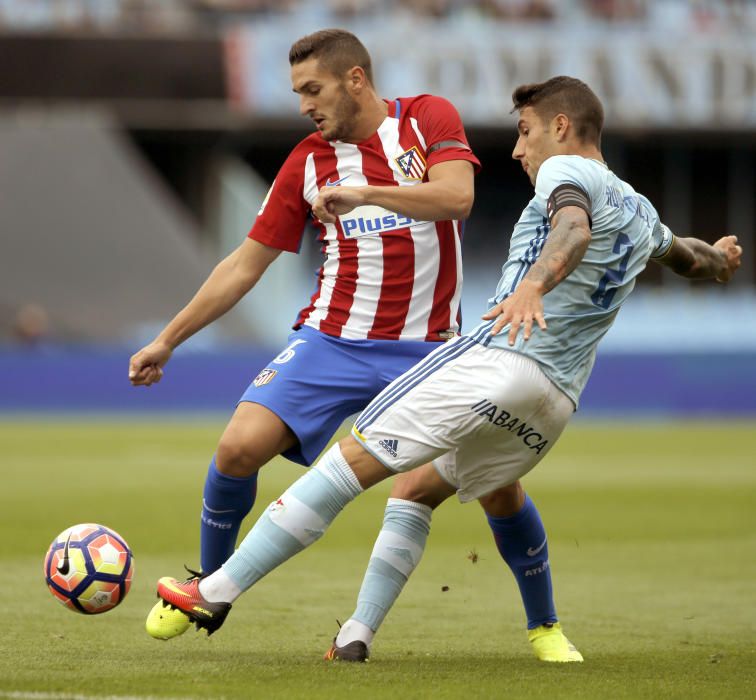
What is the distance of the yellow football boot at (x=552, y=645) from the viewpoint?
562 cm

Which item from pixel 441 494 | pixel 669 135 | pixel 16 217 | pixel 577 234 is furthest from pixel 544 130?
pixel 669 135

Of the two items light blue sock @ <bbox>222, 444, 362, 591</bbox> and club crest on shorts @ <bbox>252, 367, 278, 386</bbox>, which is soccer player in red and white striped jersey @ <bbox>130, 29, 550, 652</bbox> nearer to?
club crest on shorts @ <bbox>252, 367, 278, 386</bbox>

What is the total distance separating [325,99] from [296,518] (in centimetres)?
174

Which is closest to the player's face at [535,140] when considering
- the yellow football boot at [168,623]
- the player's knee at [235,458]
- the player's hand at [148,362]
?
the player's knee at [235,458]

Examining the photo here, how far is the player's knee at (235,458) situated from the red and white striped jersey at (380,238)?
63cm

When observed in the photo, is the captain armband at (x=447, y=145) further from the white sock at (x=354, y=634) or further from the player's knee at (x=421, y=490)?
the white sock at (x=354, y=634)

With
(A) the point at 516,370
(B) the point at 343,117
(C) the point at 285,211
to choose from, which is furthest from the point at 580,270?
(C) the point at 285,211

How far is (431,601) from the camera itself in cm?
748

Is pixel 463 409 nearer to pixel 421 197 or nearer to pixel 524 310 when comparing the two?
pixel 524 310

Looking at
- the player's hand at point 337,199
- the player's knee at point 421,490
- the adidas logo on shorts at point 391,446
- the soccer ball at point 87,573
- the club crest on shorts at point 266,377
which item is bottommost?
the soccer ball at point 87,573

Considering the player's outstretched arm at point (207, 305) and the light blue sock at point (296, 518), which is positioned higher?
the player's outstretched arm at point (207, 305)

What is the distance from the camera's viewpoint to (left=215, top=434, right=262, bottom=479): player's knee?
5445mm

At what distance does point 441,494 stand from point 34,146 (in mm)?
26099

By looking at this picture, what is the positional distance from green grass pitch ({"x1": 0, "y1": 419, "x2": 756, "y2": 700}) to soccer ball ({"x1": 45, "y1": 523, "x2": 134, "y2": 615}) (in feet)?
0.63
